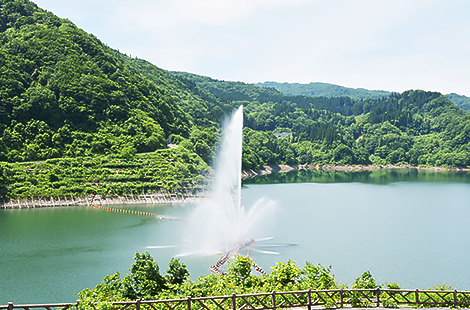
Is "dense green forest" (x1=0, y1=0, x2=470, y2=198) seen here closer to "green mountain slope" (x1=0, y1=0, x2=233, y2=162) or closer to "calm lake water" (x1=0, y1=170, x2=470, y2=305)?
"green mountain slope" (x1=0, y1=0, x2=233, y2=162)

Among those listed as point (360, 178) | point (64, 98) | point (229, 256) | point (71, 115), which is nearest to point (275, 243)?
point (229, 256)

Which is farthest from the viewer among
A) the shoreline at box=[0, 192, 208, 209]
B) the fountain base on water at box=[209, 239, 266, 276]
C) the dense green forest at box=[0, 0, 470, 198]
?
the dense green forest at box=[0, 0, 470, 198]

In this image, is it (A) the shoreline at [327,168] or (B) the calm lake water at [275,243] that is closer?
(B) the calm lake water at [275,243]

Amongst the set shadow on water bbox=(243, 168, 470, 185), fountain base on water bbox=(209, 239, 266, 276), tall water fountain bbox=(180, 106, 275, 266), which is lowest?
fountain base on water bbox=(209, 239, 266, 276)

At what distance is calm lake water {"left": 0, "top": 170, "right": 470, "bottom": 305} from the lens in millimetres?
33938

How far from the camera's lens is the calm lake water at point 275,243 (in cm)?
3394

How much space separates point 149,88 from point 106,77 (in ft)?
73.1

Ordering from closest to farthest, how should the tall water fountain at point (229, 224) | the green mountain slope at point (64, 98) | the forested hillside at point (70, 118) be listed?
the tall water fountain at point (229, 224)
the forested hillside at point (70, 118)
the green mountain slope at point (64, 98)

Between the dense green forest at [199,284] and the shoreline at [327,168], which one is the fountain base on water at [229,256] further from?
the shoreline at [327,168]

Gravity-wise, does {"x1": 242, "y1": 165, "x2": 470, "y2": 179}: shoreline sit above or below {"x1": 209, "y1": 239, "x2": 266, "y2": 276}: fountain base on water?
above

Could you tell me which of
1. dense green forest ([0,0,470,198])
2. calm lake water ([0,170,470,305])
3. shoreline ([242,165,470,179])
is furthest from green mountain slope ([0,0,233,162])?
shoreline ([242,165,470,179])

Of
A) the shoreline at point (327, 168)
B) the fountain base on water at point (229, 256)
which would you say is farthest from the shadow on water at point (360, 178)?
the fountain base on water at point (229, 256)

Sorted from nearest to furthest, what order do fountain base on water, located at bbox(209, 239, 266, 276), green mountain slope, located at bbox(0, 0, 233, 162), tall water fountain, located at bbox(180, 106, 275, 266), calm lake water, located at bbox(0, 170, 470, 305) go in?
calm lake water, located at bbox(0, 170, 470, 305)
fountain base on water, located at bbox(209, 239, 266, 276)
tall water fountain, located at bbox(180, 106, 275, 266)
green mountain slope, located at bbox(0, 0, 233, 162)

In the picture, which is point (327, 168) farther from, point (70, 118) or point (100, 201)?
point (100, 201)
